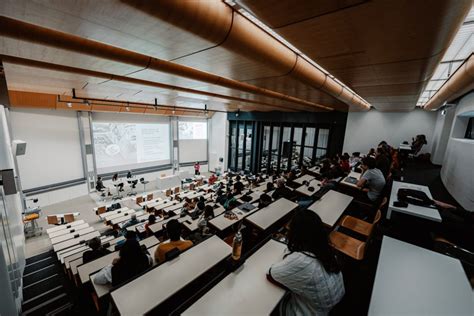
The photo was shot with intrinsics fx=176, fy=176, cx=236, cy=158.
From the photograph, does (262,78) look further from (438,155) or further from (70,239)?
(438,155)

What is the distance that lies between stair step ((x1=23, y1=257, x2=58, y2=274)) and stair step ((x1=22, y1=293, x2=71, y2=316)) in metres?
1.93

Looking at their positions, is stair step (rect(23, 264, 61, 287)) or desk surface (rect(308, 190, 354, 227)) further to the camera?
stair step (rect(23, 264, 61, 287))

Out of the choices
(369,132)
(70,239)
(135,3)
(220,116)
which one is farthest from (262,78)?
(220,116)

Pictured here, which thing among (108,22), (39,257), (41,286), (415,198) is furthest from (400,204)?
(39,257)

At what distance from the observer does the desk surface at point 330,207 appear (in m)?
2.46

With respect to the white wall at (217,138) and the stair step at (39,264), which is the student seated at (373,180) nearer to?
the stair step at (39,264)

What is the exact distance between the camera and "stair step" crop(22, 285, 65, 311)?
320 centimetres

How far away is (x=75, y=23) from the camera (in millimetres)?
1208

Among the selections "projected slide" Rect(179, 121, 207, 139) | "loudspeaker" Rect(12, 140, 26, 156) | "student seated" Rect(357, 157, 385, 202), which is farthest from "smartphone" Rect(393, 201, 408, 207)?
"projected slide" Rect(179, 121, 207, 139)

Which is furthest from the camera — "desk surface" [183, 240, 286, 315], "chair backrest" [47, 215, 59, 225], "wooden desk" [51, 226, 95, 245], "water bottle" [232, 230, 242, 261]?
"chair backrest" [47, 215, 59, 225]

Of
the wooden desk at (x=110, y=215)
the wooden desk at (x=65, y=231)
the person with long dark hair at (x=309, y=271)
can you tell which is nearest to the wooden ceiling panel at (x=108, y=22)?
the person with long dark hair at (x=309, y=271)

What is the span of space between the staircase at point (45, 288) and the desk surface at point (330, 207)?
4.33 metres

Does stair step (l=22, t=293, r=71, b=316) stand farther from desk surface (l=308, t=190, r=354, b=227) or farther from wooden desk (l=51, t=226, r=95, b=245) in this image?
desk surface (l=308, t=190, r=354, b=227)

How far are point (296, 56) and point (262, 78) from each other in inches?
22.1
